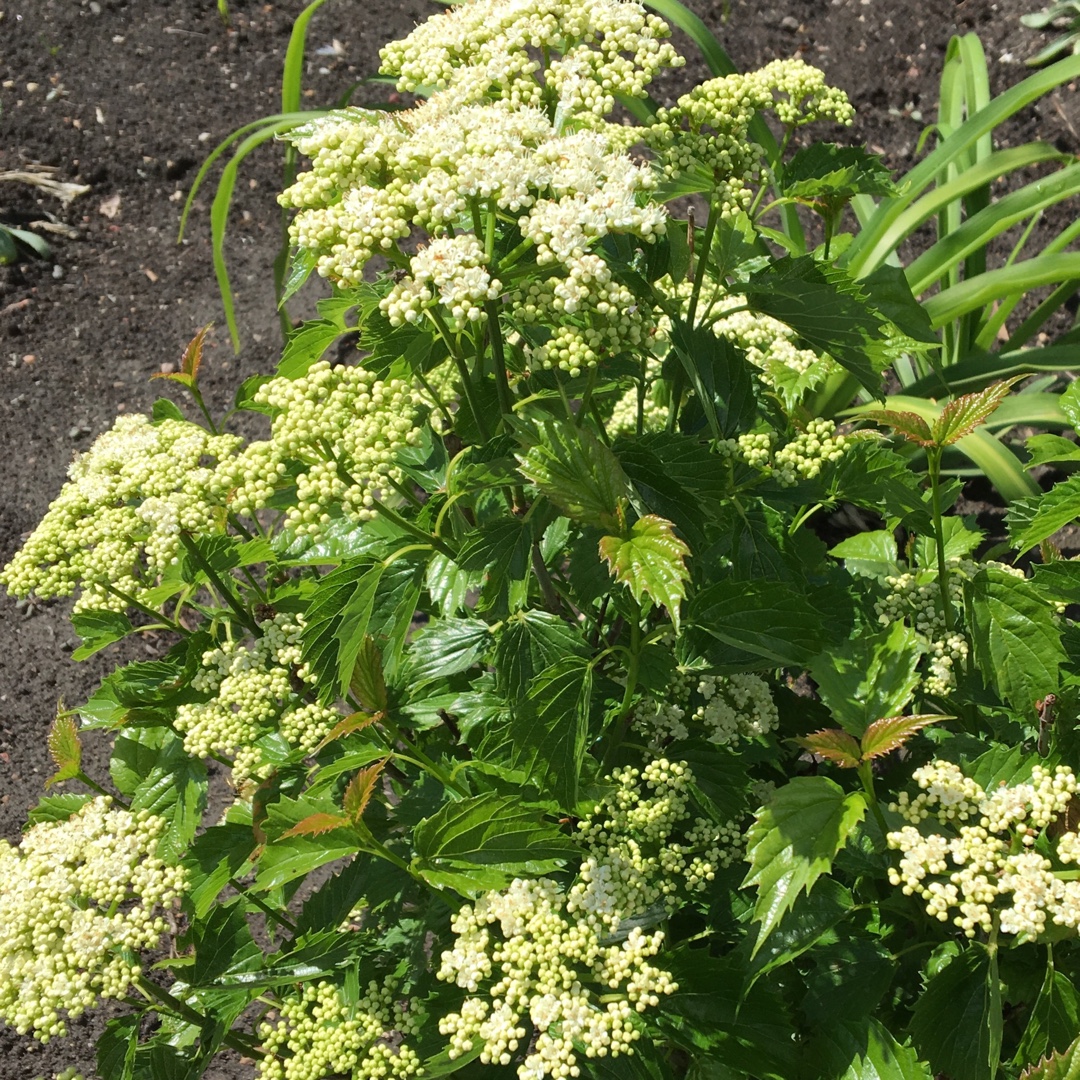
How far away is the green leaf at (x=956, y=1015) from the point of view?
65.0 inches

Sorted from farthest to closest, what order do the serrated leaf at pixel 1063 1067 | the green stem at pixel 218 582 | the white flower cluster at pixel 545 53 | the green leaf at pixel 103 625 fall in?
the green leaf at pixel 103 625 → the green stem at pixel 218 582 → the white flower cluster at pixel 545 53 → the serrated leaf at pixel 1063 1067

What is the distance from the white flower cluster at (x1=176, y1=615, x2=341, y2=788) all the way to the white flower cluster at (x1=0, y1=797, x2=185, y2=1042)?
0.23 metres

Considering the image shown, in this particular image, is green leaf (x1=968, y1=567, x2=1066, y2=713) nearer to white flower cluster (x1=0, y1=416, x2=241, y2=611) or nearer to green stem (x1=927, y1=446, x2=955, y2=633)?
green stem (x1=927, y1=446, x2=955, y2=633)

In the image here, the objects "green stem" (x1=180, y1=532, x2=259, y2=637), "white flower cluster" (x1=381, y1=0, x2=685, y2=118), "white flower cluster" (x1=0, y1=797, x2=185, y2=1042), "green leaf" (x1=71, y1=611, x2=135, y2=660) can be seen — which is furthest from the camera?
"green leaf" (x1=71, y1=611, x2=135, y2=660)

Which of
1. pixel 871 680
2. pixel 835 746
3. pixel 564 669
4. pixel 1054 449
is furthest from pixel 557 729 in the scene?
pixel 1054 449

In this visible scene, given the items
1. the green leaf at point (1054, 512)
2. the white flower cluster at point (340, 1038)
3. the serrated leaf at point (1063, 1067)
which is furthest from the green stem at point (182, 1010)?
the green leaf at point (1054, 512)

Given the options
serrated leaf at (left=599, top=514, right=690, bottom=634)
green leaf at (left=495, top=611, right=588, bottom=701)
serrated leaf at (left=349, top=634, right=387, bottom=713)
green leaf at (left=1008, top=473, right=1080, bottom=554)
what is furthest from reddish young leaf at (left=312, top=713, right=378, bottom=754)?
green leaf at (left=1008, top=473, right=1080, bottom=554)

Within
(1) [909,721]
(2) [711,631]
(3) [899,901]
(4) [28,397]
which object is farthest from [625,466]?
(4) [28,397]

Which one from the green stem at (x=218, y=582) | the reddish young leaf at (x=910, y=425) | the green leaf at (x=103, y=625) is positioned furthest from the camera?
the green leaf at (x=103, y=625)

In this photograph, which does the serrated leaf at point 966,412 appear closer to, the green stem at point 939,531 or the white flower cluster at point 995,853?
the green stem at point 939,531

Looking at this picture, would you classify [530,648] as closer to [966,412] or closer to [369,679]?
[369,679]

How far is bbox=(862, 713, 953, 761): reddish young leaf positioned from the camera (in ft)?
5.05

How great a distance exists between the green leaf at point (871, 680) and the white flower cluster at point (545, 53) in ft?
3.44

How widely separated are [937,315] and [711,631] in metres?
2.32
